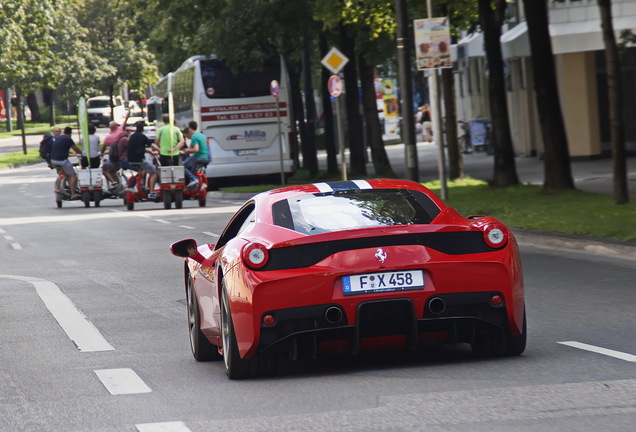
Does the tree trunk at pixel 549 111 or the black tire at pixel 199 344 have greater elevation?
the tree trunk at pixel 549 111

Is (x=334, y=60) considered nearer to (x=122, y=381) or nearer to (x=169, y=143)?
(x=169, y=143)

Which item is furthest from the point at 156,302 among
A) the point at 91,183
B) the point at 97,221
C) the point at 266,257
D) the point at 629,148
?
the point at 629,148

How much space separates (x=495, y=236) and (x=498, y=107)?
759 inches

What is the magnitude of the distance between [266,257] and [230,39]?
30.9 meters

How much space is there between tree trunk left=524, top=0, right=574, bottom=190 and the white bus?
16.3 metres

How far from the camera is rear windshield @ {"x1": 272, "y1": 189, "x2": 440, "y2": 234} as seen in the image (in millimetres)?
8234

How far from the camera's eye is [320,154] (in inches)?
2515

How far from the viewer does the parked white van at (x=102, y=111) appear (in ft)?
339

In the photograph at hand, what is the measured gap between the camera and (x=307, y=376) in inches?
325

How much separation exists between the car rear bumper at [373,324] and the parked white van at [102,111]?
95.4 metres

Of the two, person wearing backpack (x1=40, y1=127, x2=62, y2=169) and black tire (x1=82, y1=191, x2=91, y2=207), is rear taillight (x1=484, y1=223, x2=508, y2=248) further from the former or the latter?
person wearing backpack (x1=40, y1=127, x2=62, y2=169)

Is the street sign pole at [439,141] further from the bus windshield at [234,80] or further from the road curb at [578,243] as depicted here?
the bus windshield at [234,80]

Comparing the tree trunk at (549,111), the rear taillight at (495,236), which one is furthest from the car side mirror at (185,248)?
the tree trunk at (549,111)

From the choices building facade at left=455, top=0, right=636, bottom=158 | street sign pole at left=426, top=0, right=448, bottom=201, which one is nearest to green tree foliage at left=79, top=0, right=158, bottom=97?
building facade at left=455, top=0, right=636, bottom=158
